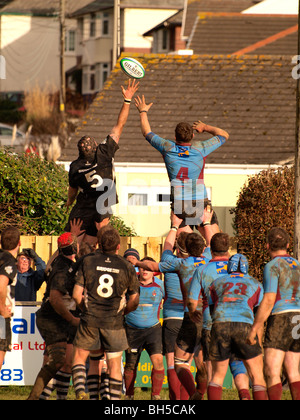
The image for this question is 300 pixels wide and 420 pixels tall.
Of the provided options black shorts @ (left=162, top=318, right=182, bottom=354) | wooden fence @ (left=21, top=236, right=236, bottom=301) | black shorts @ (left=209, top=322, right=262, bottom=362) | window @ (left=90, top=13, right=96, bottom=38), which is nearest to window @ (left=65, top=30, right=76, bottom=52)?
window @ (left=90, top=13, right=96, bottom=38)

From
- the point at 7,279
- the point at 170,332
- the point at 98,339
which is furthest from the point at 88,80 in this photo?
the point at 98,339

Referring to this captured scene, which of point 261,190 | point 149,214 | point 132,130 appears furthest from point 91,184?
point 132,130

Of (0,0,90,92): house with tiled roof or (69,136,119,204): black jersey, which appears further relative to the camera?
(0,0,90,92): house with tiled roof

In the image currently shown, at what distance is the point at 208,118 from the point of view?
1087 inches

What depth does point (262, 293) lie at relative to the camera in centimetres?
1059

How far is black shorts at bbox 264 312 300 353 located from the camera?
10.5 m

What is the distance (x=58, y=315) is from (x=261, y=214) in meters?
6.70

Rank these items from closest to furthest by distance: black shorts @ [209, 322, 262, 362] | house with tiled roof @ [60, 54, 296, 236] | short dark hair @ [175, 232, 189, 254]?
black shorts @ [209, 322, 262, 362] < short dark hair @ [175, 232, 189, 254] < house with tiled roof @ [60, 54, 296, 236]

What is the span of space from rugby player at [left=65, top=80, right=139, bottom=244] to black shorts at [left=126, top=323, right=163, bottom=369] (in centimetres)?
168

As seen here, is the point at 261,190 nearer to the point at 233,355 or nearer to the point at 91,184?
the point at 91,184

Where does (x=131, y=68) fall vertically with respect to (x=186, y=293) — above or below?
above

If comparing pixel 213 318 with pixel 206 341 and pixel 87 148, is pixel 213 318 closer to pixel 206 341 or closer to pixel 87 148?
pixel 206 341

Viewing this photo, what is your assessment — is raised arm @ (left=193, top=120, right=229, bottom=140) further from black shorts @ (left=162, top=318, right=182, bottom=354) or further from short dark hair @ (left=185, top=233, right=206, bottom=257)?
black shorts @ (left=162, top=318, right=182, bottom=354)

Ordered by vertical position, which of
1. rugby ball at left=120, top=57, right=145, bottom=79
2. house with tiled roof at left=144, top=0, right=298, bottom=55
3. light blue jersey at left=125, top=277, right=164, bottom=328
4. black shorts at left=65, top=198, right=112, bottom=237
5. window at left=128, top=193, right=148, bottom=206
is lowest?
light blue jersey at left=125, top=277, right=164, bottom=328
